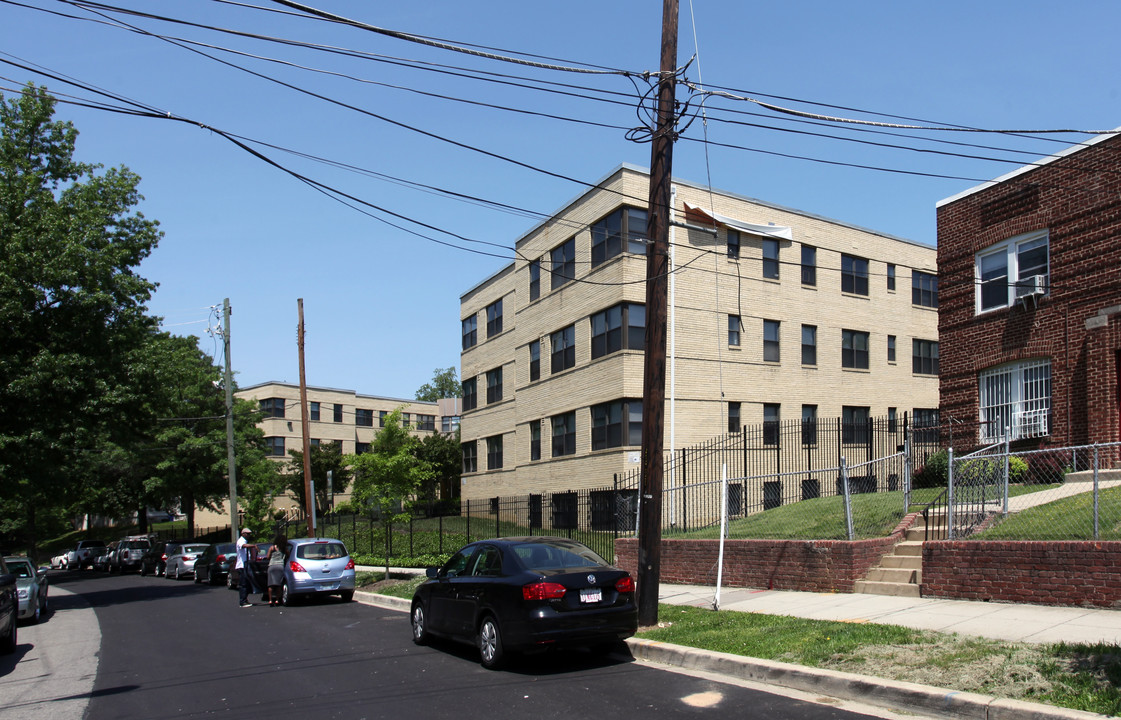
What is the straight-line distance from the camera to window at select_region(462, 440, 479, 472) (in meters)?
42.1

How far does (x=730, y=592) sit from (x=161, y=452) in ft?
143

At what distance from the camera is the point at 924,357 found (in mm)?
36719

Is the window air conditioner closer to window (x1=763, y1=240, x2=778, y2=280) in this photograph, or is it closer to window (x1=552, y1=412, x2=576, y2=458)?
window (x1=763, y1=240, x2=778, y2=280)

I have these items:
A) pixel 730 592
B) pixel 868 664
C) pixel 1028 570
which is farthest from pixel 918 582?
pixel 868 664

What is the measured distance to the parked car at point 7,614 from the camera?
12.5 metres

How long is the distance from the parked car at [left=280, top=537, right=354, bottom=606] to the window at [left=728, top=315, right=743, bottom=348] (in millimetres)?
16528

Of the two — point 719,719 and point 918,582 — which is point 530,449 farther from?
point 719,719

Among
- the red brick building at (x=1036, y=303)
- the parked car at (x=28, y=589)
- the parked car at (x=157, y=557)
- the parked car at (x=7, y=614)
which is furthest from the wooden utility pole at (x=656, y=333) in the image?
the parked car at (x=157, y=557)

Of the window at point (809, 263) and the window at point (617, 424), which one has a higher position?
the window at point (809, 263)

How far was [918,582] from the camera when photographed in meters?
12.4

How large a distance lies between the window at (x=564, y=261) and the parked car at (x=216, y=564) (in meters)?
14.8

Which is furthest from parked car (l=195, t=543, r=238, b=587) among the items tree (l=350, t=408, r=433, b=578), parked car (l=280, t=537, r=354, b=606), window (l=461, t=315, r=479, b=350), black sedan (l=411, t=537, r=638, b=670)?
black sedan (l=411, t=537, r=638, b=670)

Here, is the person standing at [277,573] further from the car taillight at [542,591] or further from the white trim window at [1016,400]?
the white trim window at [1016,400]

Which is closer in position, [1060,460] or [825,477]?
[1060,460]
